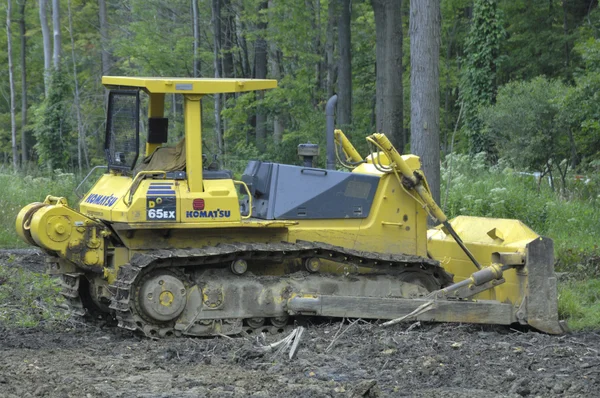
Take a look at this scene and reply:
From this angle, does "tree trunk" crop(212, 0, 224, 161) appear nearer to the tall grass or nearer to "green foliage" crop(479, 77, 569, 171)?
the tall grass

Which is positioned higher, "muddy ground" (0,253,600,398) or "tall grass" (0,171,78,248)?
"tall grass" (0,171,78,248)

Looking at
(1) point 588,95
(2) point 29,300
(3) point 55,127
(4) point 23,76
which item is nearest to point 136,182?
(2) point 29,300

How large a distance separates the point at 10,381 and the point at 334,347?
2.97 m

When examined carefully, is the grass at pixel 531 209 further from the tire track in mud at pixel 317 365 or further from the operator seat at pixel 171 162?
the operator seat at pixel 171 162

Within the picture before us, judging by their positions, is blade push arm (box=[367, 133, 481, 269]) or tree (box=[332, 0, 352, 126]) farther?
tree (box=[332, 0, 352, 126])

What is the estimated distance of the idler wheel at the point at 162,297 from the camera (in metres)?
9.41

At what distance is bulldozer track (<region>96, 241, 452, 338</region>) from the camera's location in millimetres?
9305

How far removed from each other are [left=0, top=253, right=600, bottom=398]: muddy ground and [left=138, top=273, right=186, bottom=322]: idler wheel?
286 millimetres

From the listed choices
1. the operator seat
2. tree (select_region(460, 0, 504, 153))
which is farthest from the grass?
tree (select_region(460, 0, 504, 153))

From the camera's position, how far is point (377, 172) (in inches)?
428

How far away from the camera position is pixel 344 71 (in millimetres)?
30781

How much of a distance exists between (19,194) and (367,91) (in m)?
22.2

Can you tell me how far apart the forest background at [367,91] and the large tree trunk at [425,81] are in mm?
35

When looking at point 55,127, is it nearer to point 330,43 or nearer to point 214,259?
point 330,43
